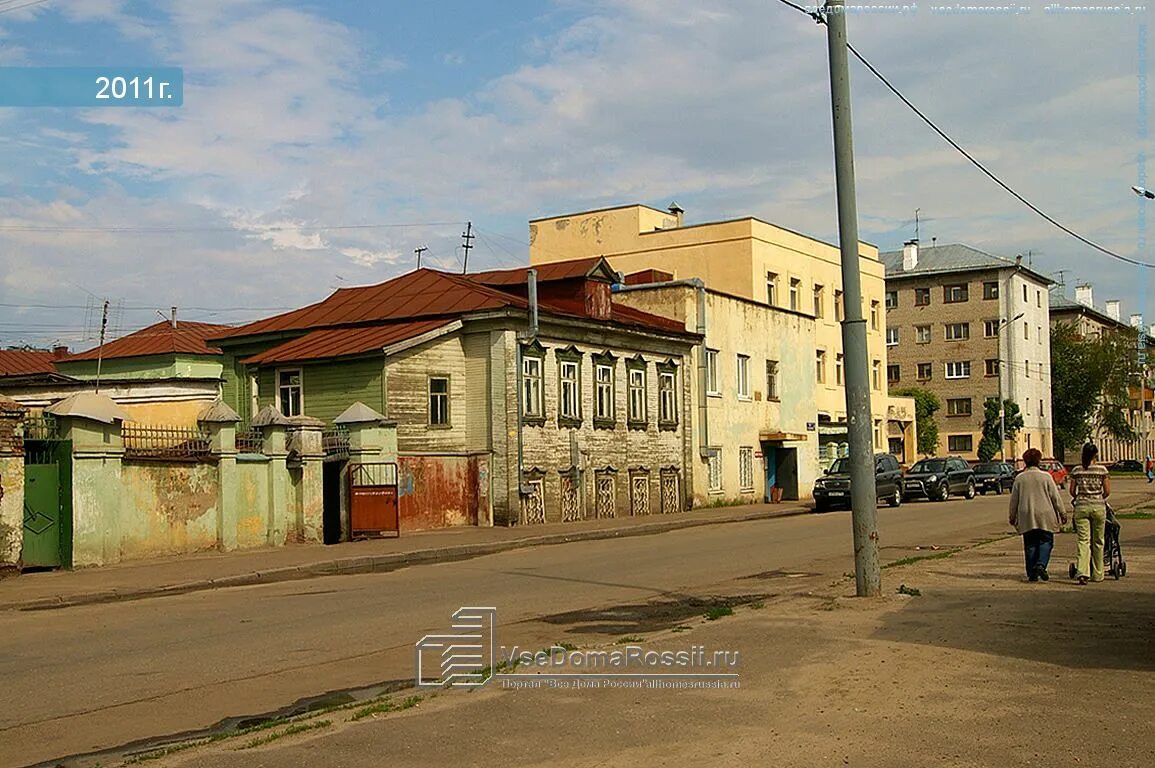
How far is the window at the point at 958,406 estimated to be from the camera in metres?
83.6

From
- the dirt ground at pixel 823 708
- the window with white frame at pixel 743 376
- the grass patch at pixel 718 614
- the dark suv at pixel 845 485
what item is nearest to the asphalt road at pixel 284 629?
the grass patch at pixel 718 614

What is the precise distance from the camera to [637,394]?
128 ft

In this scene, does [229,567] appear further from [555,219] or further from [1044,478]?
[555,219]

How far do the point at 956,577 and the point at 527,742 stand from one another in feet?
32.5

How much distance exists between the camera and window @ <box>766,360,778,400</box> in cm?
4712

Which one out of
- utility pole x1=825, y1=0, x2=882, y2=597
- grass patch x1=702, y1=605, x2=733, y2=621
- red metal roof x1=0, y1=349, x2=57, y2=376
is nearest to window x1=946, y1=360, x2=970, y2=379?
red metal roof x1=0, y1=349, x2=57, y2=376

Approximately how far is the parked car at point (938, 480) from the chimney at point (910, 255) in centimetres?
4161

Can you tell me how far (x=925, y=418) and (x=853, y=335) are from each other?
2672 inches

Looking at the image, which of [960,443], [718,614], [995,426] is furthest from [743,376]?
[960,443]

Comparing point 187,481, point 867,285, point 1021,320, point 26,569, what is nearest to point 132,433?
point 187,481

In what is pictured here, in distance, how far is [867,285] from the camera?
60.6 meters

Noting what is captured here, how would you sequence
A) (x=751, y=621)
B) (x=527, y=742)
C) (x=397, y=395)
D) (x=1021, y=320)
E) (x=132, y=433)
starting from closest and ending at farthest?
(x=527, y=742), (x=751, y=621), (x=132, y=433), (x=397, y=395), (x=1021, y=320)

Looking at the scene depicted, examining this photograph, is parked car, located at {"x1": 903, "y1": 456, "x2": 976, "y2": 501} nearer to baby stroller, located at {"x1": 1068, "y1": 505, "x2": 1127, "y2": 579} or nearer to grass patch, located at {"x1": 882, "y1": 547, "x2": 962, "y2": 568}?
grass patch, located at {"x1": 882, "y1": 547, "x2": 962, "y2": 568}

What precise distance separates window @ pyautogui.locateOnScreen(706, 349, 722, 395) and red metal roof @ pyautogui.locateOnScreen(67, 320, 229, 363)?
62.6 feet
